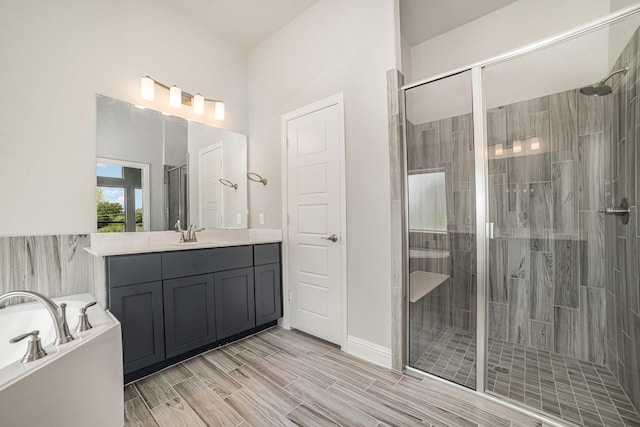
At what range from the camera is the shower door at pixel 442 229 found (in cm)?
177

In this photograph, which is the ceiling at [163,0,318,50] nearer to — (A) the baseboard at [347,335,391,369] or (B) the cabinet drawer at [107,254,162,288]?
(B) the cabinet drawer at [107,254,162,288]

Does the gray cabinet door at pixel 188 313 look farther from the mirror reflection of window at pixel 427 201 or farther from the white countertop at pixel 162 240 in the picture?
the mirror reflection of window at pixel 427 201

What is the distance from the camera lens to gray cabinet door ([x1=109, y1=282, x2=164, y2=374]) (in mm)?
1714

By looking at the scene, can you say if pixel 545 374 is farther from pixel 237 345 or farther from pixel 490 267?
pixel 237 345

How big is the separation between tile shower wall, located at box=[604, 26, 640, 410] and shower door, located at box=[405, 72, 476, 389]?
718 mm

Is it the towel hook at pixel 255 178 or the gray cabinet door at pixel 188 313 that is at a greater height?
the towel hook at pixel 255 178

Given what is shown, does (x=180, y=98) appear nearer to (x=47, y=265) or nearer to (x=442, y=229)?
(x=47, y=265)

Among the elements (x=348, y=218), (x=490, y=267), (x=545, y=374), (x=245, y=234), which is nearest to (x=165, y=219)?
(x=245, y=234)

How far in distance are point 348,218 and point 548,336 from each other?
5.36ft

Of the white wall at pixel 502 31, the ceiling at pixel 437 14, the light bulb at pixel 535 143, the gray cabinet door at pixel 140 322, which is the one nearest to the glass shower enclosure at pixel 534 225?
the light bulb at pixel 535 143

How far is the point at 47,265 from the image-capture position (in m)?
1.88

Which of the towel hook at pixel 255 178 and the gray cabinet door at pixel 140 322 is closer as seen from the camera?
the gray cabinet door at pixel 140 322

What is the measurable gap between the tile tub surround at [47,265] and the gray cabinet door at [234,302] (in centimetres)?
98

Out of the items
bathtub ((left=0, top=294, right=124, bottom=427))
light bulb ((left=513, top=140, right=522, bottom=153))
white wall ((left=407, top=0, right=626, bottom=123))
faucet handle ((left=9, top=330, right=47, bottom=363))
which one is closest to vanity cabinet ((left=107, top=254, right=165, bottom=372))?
bathtub ((left=0, top=294, right=124, bottom=427))
